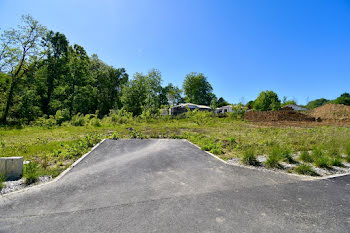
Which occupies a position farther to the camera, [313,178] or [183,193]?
[313,178]

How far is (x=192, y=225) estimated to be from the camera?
256cm

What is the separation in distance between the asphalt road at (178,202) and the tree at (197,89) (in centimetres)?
5394

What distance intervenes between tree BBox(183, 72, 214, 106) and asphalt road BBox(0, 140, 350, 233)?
53.9m

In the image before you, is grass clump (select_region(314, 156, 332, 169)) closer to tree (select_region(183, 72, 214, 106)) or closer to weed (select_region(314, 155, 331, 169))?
weed (select_region(314, 155, 331, 169))

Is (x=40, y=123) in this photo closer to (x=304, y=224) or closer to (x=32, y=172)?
(x=32, y=172)

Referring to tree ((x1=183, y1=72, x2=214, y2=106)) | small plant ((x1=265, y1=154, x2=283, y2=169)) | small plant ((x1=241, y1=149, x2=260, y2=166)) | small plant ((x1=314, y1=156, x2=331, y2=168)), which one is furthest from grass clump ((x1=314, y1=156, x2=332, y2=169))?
tree ((x1=183, y1=72, x2=214, y2=106))

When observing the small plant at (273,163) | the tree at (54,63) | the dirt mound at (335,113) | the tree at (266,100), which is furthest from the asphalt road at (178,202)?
the tree at (266,100)

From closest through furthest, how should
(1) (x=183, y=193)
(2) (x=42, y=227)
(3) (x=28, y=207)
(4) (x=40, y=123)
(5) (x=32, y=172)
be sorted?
(2) (x=42, y=227), (3) (x=28, y=207), (1) (x=183, y=193), (5) (x=32, y=172), (4) (x=40, y=123)

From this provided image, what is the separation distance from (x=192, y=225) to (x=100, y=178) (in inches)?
118

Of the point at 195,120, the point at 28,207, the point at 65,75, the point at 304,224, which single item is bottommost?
the point at 28,207

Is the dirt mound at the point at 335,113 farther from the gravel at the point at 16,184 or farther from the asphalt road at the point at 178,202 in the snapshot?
the gravel at the point at 16,184

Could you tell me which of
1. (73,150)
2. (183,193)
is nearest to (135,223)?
(183,193)

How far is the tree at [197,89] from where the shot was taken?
58.4 metres

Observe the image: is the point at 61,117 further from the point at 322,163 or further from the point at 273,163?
the point at 322,163
